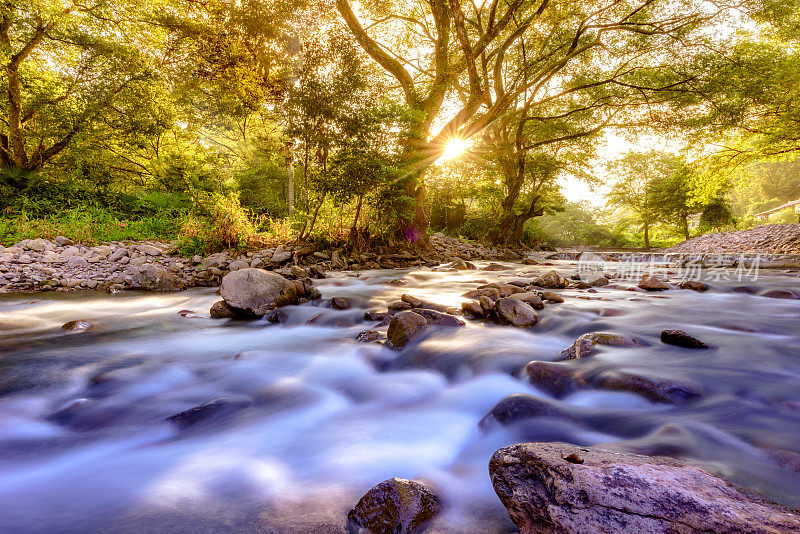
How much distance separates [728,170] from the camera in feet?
57.5

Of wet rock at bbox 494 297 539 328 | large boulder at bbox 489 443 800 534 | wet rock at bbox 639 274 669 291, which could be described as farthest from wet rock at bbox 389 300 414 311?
wet rock at bbox 639 274 669 291

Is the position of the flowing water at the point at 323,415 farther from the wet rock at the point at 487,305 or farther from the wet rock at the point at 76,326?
the wet rock at the point at 487,305

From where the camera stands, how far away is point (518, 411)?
2299 millimetres

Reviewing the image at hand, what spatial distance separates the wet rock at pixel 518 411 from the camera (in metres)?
2.26

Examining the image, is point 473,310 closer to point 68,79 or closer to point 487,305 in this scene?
point 487,305

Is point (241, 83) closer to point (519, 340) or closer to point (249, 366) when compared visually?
point (249, 366)

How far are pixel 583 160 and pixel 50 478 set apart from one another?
2120cm

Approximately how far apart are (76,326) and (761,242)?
27395 mm

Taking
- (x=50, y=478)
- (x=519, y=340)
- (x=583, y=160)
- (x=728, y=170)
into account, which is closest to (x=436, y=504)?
(x=50, y=478)

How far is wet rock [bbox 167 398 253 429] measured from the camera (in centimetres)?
Answer: 253

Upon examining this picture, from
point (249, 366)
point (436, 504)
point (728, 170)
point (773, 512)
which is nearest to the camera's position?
point (773, 512)

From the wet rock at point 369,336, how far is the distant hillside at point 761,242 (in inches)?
814

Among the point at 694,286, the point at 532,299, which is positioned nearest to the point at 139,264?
the point at 532,299

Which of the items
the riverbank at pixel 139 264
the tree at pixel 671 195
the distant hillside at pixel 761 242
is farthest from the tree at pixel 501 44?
the tree at pixel 671 195
